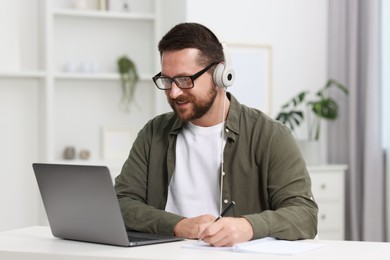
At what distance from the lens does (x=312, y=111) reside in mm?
5734

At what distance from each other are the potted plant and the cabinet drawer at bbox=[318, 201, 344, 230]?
11.6 inches

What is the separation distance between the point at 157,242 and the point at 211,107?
25.0 inches

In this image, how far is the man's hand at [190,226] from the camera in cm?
244

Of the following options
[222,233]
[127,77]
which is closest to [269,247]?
[222,233]

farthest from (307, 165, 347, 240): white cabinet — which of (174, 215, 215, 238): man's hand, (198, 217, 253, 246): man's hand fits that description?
(198, 217, 253, 246): man's hand

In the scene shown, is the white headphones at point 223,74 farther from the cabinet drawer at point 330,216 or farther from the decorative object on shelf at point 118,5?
the decorative object on shelf at point 118,5

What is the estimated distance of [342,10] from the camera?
5723mm

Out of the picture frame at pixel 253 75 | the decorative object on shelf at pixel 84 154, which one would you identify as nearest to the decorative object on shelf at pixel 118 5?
the picture frame at pixel 253 75

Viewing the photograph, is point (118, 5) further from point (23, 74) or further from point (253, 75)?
point (253, 75)

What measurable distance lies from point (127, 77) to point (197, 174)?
277 cm

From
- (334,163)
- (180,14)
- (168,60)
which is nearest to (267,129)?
(168,60)

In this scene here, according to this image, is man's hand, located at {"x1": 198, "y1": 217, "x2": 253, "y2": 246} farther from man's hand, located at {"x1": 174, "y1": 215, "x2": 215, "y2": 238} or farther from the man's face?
the man's face

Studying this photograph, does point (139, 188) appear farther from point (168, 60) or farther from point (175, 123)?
point (168, 60)

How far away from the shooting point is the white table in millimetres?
2105
